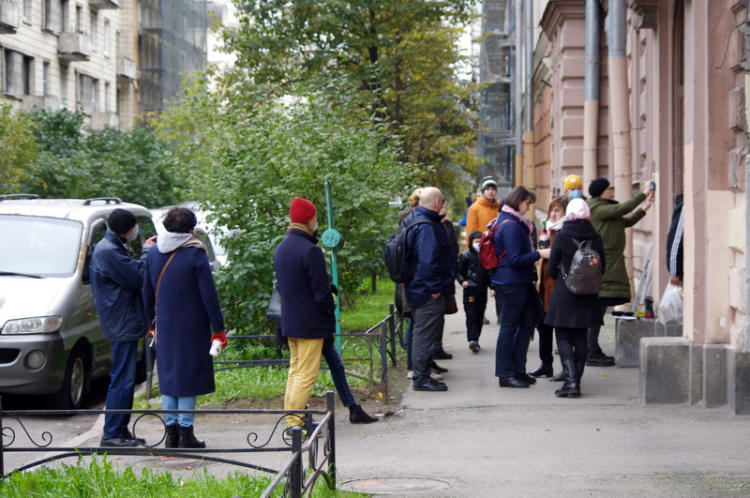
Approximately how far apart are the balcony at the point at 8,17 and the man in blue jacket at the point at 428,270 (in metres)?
30.5

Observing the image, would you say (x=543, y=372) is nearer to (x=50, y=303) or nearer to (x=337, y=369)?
(x=337, y=369)

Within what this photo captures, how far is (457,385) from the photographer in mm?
9844

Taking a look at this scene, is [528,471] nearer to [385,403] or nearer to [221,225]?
[385,403]

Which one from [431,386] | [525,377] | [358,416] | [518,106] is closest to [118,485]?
[358,416]

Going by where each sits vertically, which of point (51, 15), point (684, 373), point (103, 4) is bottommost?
point (684, 373)

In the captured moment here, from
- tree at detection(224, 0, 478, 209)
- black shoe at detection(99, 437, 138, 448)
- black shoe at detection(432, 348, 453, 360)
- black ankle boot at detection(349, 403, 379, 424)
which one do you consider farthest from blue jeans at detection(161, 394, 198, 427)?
tree at detection(224, 0, 478, 209)

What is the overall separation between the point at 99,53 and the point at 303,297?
1797 inches

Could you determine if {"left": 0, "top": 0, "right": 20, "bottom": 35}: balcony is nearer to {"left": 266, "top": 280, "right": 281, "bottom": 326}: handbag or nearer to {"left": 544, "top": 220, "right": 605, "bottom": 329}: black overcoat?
{"left": 544, "top": 220, "right": 605, "bottom": 329}: black overcoat

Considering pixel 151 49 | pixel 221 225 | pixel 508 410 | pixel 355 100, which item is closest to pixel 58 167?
pixel 355 100

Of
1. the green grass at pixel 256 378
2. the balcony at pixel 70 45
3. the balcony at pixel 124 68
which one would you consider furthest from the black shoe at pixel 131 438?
the balcony at pixel 124 68

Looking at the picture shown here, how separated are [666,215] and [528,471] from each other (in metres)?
5.29

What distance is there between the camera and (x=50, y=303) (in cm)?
920

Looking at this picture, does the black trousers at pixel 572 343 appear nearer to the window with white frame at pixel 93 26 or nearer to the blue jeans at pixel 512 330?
the blue jeans at pixel 512 330

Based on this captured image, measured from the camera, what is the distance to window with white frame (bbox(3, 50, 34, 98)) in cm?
3875
